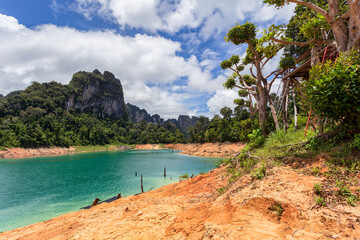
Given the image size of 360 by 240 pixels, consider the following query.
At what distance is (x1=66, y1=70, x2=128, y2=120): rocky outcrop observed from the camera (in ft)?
408

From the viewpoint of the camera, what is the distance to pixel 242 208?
3736 mm

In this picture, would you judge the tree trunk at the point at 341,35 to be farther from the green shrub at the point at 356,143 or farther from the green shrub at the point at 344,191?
the green shrub at the point at 344,191

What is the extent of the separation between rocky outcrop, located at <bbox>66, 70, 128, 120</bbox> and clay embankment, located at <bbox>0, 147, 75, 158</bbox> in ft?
183

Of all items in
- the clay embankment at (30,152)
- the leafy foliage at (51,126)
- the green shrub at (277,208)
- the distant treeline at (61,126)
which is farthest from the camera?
the leafy foliage at (51,126)

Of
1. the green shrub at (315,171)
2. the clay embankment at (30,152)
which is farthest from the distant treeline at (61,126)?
the green shrub at (315,171)

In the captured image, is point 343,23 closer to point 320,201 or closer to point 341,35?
point 341,35

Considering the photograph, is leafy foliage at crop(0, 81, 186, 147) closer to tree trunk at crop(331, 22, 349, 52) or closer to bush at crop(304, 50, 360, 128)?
bush at crop(304, 50, 360, 128)

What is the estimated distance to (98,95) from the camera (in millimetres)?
139500

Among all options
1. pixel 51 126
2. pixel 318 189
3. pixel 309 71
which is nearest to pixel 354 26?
pixel 309 71

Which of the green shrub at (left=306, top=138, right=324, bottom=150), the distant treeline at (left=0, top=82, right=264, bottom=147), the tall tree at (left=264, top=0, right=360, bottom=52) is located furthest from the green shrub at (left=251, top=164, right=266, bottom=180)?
the distant treeline at (left=0, top=82, right=264, bottom=147)

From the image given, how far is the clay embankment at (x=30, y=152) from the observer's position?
55.1 meters

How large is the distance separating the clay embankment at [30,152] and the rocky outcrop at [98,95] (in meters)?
55.7

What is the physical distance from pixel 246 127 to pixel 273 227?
413 inches

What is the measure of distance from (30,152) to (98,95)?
86.8 metres
